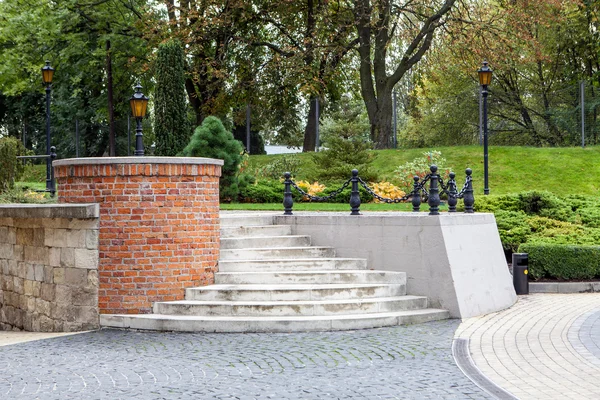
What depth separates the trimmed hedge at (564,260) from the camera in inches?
604

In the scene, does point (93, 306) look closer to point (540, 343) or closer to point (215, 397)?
point (215, 397)

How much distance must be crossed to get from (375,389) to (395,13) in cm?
2564

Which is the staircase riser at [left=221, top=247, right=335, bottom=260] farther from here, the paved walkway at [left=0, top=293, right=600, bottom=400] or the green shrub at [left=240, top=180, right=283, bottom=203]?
the green shrub at [left=240, top=180, right=283, bottom=203]

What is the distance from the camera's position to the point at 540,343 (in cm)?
983

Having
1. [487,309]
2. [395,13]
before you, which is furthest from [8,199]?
[395,13]

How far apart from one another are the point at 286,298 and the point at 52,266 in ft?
11.5

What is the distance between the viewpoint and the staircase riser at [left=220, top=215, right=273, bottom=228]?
1419cm

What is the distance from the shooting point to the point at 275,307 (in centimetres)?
1116

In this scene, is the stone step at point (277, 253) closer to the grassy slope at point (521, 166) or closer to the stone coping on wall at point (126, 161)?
the stone coping on wall at point (126, 161)

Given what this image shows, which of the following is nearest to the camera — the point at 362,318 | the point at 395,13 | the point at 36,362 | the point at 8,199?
the point at 36,362

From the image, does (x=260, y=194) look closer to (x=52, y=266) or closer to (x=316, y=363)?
(x=52, y=266)

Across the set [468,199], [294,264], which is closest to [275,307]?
[294,264]

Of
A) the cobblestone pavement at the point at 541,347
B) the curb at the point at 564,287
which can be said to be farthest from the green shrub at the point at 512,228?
the cobblestone pavement at the point at 541,347

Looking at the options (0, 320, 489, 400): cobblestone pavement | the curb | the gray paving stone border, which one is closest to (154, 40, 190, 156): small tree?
the curb
